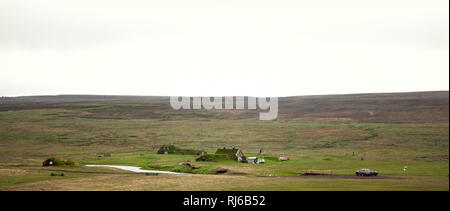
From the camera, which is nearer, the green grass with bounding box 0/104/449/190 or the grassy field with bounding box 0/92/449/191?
the grassy field with bounding box 0/92/449/191

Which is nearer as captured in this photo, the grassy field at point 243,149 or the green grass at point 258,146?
the grassy field at point 243,149

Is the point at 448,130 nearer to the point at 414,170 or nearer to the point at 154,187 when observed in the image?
the point at 414,170

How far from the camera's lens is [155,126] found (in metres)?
181

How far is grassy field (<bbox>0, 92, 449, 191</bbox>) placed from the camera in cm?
5888

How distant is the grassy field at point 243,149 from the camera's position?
58875 millimetres

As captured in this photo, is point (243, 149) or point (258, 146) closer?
point (243, 149)

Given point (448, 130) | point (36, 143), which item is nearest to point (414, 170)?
point (448, 130)

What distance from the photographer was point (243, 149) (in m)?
126

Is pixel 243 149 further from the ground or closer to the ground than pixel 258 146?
closer to the ground

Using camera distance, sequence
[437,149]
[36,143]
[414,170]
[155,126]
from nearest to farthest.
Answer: [414,170], [437,149], [36,143], [155,126]
